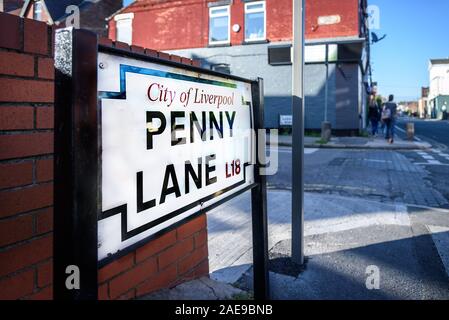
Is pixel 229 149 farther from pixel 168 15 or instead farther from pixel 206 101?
pixel 168 15

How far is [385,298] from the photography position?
2.54 meters

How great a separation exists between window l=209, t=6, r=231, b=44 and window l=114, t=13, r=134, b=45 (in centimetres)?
533

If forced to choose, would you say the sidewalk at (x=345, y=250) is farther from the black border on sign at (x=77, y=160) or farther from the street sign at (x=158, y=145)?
the black border on sign at (x=77, y=160)

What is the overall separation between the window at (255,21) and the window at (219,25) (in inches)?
40.0

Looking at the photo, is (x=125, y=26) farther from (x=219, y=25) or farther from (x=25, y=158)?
(x=25, y=158)

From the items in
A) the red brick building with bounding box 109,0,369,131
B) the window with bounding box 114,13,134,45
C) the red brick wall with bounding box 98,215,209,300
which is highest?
the window with bounding box 114,13,134,45

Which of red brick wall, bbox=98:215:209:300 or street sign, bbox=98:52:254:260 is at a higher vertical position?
street sign, bbox=98:52:254:260

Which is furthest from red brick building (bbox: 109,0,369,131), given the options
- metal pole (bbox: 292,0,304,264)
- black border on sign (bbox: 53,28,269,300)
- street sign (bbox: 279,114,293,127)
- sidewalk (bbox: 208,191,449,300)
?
black border on sign (bbox: 53,28,269,300)

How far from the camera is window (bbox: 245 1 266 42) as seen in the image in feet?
58.8

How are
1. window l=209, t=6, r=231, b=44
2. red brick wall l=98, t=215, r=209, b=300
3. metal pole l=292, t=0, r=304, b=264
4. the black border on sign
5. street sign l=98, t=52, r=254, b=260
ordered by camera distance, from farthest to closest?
window l=209, t=6, r=231, b=44, metal pole l=292, t=0, r=304, b=264, red brick wall l=98, t=215, r=209, b=300, street sign l=98, t=52, r=254, b=260, the black border on sign

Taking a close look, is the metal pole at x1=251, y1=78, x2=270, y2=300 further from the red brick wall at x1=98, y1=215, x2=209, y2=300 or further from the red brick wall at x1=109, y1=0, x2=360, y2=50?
the red brick wall at x1=109, y1=0, x2=360, y2=50

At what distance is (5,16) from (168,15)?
66.2 feet

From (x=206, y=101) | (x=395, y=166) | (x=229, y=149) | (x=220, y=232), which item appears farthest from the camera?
(x=395, y=166)
